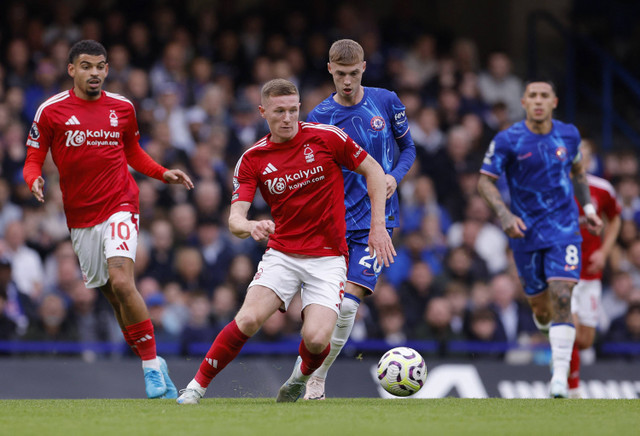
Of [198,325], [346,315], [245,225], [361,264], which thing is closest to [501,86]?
[198,325]

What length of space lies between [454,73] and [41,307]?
789cm

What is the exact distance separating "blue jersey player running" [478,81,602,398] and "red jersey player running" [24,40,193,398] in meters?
2.86

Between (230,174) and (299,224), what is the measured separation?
6160 millimetres

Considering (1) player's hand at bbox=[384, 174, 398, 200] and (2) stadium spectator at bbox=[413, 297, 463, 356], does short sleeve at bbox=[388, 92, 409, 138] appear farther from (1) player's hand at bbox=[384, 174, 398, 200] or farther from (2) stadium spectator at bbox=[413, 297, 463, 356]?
(2) stadium spectator at bbox=[413, 297, 463, 356]

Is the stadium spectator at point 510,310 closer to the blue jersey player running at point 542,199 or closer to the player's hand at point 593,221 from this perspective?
the blue jersey player running at point 542,199

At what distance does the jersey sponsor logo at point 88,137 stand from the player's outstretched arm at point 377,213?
213 cm

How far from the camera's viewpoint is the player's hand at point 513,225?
28.7 ft

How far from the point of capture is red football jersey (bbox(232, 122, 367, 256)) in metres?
7.23

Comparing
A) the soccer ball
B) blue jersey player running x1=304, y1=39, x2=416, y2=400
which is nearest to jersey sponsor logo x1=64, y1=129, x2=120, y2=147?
blue jersey player running x1=304, y1=39, x2=416, y2=400

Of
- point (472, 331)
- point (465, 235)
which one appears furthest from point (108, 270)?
point (465, 235)

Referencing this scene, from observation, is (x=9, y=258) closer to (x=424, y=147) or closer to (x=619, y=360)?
(x=424, y=147)

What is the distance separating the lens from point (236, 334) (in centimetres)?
698

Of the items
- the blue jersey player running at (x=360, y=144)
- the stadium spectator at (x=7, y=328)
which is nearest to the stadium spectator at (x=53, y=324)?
the stadium spectator at (x=7, y=328)

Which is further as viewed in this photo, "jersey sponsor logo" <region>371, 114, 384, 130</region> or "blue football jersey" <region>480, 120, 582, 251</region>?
"blue football jersey" <region>480, 120, 582, 251</region>
